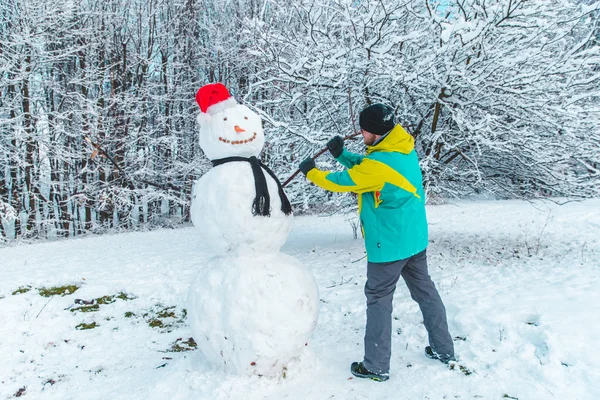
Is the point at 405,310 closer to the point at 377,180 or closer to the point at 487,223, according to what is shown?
the point at 377,180

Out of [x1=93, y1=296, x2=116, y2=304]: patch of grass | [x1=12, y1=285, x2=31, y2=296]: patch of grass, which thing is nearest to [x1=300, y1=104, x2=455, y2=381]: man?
[x1=93, y1=296, x2=116, y2=304]: patch of grass

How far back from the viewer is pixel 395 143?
279 centimetres

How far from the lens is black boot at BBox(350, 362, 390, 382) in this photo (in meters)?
2.68

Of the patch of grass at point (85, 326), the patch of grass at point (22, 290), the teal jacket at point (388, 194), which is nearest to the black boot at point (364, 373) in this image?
the teal jacket at point (388, 194)

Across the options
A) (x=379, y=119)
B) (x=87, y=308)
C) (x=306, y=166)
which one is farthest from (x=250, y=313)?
(x=87, y=308)

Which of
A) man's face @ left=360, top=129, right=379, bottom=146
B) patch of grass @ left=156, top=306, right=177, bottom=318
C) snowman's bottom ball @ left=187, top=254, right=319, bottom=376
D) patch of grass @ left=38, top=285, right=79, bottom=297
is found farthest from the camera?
patch of grass @ left=38, top=285, right=79, bottom=297

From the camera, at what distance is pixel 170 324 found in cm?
419

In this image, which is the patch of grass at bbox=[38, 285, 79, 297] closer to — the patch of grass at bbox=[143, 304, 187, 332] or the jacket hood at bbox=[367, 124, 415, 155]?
the patch of grass at bbox=[143, 304, 187, 332]

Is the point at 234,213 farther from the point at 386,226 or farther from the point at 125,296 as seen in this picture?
the point at 125,296

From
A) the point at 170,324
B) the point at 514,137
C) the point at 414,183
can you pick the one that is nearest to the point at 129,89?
the point at 170,324

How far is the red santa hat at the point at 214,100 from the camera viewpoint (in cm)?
278

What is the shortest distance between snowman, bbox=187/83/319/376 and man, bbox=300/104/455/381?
0.41 metres

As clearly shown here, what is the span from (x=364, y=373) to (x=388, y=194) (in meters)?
1.21

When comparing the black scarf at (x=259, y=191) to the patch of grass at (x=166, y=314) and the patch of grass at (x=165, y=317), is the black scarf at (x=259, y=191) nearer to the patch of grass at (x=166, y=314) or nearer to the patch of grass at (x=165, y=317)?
the patch of grass at (x=165, y=317)
